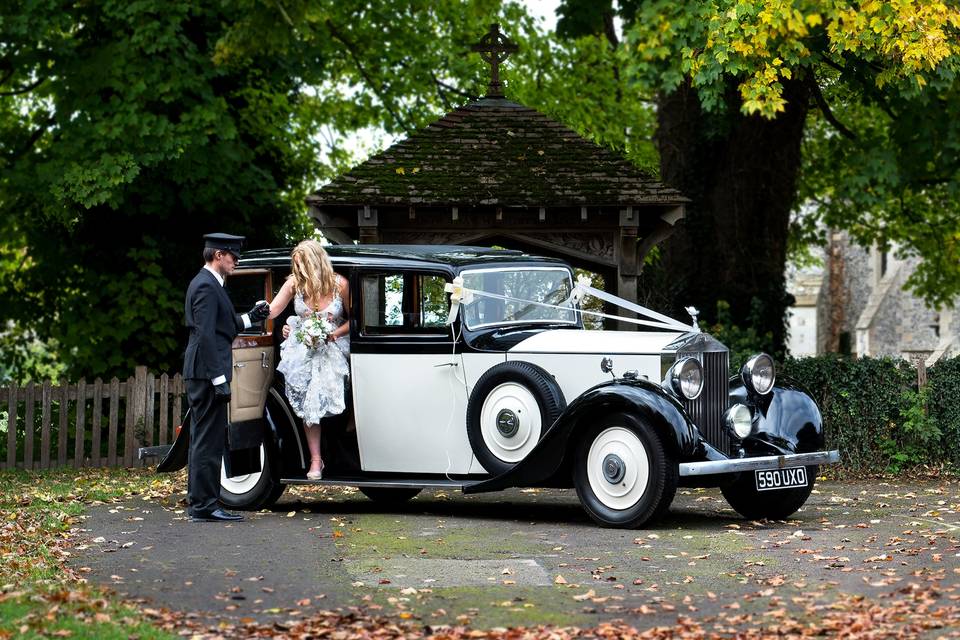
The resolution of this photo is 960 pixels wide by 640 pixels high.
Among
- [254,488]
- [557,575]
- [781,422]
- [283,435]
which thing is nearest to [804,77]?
[781,422]

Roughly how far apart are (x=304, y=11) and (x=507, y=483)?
11.5 metres

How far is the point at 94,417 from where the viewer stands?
59.6ft

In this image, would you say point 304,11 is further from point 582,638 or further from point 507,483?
point 582,638

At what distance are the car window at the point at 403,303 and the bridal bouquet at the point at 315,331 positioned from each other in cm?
33

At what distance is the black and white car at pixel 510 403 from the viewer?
10109 mm

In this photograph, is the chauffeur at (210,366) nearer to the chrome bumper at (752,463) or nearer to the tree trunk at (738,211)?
the chrome bumper at (752,463)

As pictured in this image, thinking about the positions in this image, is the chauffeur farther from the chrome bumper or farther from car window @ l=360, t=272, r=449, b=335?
the chrome bumper

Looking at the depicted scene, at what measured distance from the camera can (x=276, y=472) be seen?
1153 cm

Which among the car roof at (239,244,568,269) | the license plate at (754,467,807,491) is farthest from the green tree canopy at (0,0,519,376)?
the license plate at (754,467,807,491)

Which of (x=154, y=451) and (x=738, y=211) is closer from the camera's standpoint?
(x=154, y=451)

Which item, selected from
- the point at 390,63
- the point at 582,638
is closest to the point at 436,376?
the point at 582,638

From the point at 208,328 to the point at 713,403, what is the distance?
382 cm

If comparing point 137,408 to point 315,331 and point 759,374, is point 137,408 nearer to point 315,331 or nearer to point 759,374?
point 315,331

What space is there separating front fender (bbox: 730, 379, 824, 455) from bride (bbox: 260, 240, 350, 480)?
3126 millimetres
